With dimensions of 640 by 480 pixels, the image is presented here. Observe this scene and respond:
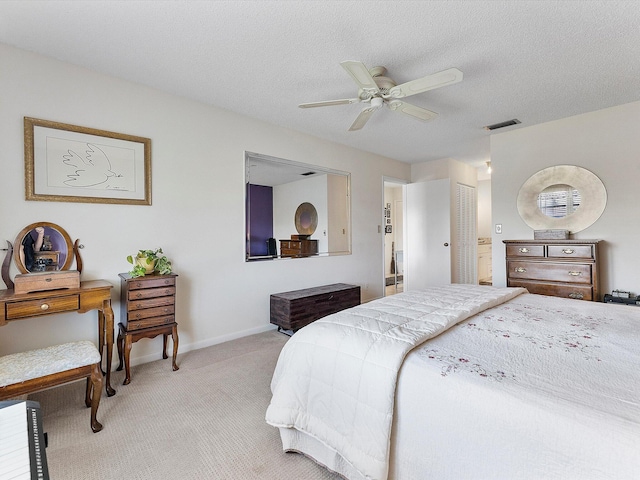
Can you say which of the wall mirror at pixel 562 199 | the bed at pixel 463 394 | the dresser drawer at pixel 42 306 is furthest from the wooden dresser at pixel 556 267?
the dresser drawer at pixel 42 306

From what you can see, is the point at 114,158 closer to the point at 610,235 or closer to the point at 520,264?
the point at 520,264

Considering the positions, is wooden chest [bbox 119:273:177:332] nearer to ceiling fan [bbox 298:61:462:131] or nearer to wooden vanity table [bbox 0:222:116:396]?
wooden vanity table [bbox 0:222:116:396]

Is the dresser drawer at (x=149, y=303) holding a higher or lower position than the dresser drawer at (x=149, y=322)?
higher

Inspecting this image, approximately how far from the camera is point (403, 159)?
209 inches

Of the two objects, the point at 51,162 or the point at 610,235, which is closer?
the point at 51,162

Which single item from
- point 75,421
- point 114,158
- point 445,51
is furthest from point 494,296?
point 114,158

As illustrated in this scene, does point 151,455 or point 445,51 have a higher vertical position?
point 445,51

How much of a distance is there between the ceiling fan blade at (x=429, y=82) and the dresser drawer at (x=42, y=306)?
2.64 m

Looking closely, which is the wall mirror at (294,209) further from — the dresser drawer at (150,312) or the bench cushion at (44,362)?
the bench cushion at (44,362)

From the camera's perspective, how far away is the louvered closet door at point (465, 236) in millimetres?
5277

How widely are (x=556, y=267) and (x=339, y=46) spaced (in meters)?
2.93

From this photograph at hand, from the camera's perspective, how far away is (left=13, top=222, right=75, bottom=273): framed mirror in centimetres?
213

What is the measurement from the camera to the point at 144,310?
2352 millimetres

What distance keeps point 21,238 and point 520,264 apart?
4.41m
